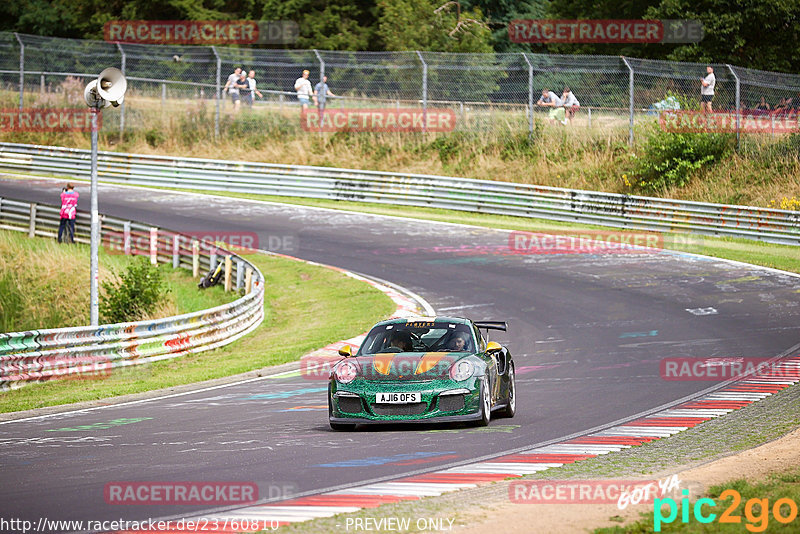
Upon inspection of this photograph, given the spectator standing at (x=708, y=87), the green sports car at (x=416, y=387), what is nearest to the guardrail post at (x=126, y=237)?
the spectator standing at (x=708, y=87)

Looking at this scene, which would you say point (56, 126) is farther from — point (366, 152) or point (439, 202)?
point (439, 202)

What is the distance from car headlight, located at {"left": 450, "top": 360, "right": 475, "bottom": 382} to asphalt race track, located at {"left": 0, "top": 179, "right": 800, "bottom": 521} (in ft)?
1.83

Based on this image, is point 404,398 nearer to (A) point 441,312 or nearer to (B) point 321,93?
(A) point 441,312

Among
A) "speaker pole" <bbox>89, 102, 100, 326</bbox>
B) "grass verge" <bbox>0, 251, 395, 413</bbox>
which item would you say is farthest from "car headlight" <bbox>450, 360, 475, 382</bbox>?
"speaker pole" <bbox>89, 102, 100, 326</bbox>

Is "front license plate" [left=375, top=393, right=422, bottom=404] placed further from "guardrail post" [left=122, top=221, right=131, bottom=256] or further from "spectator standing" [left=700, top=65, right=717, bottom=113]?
"spectator standing" [left=700, top=65, right=717, bottom=113]

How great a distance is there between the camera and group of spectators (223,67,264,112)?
39.0 metres

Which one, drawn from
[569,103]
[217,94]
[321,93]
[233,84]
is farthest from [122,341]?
[217,94]

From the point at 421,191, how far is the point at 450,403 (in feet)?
79.9

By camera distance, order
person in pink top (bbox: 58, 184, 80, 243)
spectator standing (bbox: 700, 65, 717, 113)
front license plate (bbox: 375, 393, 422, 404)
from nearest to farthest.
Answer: front license plate (bbox: 375, 393, 422, 404) → person in pink top (bbox: 58, 184, 80, 243) → spectator standing (bbox: 700, 65, 717, 113)

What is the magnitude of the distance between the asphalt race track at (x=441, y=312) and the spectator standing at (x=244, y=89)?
19.9 feet

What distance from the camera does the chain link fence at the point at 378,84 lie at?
33000 mm

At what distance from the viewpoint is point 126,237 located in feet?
98.6

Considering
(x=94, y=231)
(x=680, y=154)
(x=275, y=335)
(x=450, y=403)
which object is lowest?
(x=275, y=335)

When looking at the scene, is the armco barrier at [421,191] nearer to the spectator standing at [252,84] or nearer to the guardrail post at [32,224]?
the spectator standing at [252,84]
